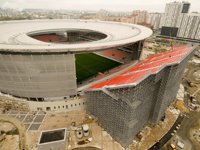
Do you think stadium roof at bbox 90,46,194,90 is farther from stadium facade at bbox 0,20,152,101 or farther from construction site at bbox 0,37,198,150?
construction site at bbox 0,37,198,150

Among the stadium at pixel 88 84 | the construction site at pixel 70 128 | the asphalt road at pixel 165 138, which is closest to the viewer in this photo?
the stadium at pixel 88 84

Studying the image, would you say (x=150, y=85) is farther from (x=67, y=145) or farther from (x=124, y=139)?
(x=67, y=145)

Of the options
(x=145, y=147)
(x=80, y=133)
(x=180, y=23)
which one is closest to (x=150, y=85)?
(x=145, y=147)

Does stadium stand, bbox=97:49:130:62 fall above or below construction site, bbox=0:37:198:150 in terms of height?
above

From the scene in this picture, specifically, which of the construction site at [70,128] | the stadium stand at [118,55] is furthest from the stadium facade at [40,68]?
the stadium stand at [118,55]

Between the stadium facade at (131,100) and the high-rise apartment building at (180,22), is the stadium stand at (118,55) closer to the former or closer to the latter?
the stadium facade at (131,100)

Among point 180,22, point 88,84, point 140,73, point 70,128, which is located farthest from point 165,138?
point 180,22

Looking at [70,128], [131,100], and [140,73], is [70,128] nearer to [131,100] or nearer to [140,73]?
[131,100]

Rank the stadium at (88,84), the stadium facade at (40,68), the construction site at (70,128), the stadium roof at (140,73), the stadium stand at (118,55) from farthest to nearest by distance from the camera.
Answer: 1. the stadium stand at (118,55)
2. the construction site at (70,128)
3. the stadium facade at (40,68)
4. the stadium at (88,84)
5. the stadium roof at (140,73)

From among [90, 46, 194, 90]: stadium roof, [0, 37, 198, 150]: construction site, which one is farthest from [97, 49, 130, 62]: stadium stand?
[0, 37, 198, 150]: construction site

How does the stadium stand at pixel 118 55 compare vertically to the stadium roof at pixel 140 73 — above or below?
below
